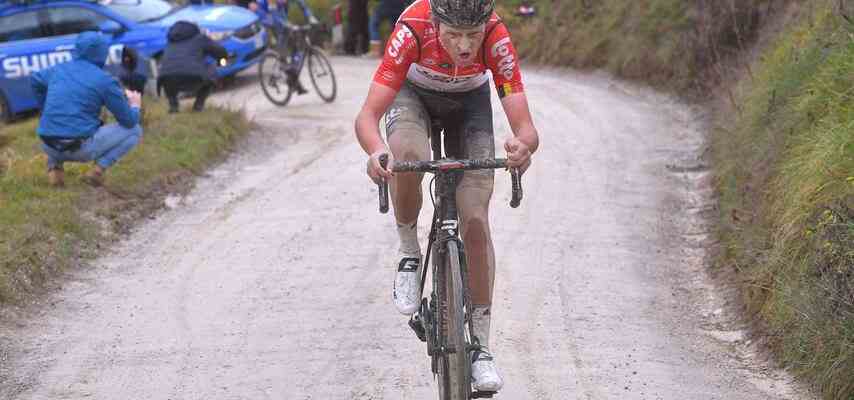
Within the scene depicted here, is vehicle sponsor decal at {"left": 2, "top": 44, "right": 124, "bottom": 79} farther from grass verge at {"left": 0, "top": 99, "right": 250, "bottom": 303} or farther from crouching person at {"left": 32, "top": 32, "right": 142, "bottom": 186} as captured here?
crouching person at {"left": 32, "top": 32, "right": 142, "bottom": 186}

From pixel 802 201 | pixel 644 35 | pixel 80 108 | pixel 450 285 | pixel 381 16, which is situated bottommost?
pixel 381 16

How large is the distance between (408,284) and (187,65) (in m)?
9.54

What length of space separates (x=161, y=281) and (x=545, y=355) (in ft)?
10.4

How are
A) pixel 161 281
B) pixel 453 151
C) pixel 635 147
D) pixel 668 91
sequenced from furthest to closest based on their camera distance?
pixel 668 91 → pixel 635 147 → pixel 161 281 → pixel 453 151

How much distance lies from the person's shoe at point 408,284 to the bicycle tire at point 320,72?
11025mm

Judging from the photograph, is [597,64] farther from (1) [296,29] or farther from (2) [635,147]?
(2) [635,147]

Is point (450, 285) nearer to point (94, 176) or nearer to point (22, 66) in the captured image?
point (94, 176)

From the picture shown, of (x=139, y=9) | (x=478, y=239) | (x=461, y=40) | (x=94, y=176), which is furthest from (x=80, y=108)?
(x=139, y=9)

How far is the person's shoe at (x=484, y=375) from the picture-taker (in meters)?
4.92

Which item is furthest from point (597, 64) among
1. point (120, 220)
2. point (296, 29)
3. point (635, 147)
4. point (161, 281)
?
point (161, 281)

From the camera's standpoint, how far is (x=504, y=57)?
5234mm

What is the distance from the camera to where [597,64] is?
19453mm

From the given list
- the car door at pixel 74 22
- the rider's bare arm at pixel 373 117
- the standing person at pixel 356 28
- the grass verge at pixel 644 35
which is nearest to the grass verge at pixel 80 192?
the car door at pixel 74 22

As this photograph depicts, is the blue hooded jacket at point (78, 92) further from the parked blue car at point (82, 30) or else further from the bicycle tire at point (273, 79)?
the bicycle tire at point (273, 79)
